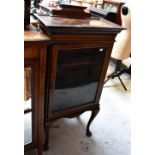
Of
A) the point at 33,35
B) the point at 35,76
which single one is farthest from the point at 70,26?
the point at 35,76

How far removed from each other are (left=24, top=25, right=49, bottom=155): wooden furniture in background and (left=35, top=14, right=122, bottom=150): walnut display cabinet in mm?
67

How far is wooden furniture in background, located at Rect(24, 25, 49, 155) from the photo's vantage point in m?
0.89

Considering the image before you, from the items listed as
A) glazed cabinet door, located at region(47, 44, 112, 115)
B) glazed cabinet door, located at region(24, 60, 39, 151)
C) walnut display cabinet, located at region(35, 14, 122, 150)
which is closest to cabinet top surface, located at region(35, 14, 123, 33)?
walnut display cabinet, located at region(35, 14, 122, 150)

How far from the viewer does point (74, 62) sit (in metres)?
1.16

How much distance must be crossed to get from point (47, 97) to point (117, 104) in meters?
1.23

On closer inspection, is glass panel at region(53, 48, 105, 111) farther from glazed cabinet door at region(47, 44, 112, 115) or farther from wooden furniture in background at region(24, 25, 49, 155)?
wooden furniture in background at region(24, 25, 49, 155)

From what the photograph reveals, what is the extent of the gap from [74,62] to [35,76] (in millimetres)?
282

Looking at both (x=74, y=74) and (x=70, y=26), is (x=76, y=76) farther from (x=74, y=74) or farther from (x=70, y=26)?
(x=70, y=26)

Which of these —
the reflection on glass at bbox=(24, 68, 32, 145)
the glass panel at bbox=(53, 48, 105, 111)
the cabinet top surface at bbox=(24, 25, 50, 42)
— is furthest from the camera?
the glass panel at bbox=(53, 48, 105, 111)

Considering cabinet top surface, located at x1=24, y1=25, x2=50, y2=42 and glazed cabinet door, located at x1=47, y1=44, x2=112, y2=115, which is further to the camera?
glazed cabinet door, located at x1=47, y1=44, x2=112, y2=115

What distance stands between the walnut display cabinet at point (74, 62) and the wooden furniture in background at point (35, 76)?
67mm

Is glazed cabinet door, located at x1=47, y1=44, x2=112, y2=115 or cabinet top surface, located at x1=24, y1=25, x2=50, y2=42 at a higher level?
cabinet top surface, located at x1=24, y1=25, x2=50, y2=42

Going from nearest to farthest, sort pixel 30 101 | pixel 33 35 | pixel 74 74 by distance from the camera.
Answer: pixel 33 35
pixel 30 101
pixel 74 74
